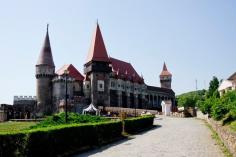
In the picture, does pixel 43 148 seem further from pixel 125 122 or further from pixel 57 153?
pixel 125 122

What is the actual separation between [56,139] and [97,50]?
216ft

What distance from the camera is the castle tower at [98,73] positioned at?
3164 inches

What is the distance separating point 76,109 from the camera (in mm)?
71750

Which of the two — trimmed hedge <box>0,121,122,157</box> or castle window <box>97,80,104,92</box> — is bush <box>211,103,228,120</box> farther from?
castle window <box>97,80,104,92</box>

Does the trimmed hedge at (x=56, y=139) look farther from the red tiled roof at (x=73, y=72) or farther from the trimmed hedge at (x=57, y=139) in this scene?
the red tiled roof at (x=73, y=72)

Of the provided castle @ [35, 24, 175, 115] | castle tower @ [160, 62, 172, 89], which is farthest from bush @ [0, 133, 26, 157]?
castle tower @ [160, 62, 172, 89]

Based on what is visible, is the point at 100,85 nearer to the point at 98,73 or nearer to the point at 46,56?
the point at 98,73

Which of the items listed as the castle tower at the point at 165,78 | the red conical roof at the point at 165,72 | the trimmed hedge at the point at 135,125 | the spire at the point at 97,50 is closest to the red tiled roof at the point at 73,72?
the spire at the point at 97,50

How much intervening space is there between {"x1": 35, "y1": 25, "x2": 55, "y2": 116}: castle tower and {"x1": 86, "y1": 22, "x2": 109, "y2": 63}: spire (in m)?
8.88

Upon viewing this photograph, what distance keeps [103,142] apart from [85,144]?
8.82 ft

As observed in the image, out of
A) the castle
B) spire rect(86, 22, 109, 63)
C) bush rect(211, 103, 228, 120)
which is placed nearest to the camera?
bush rect(211, 103, 228, 120)

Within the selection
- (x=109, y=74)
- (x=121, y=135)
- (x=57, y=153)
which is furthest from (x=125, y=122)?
(x=109, y=74)

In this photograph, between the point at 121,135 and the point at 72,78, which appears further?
the point at 72,78

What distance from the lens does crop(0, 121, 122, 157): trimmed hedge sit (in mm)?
13736
